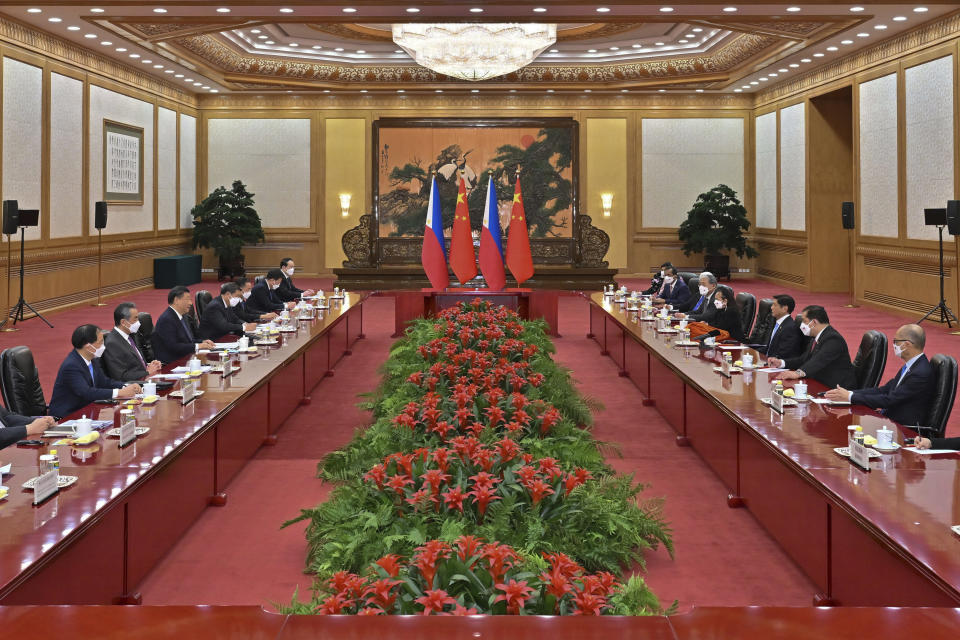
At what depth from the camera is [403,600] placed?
8.06 feet

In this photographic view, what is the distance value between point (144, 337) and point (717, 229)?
47.7ft

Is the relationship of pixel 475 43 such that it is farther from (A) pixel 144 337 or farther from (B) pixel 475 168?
(B) pixel 475 168

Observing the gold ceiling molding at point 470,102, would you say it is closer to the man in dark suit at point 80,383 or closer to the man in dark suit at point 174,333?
the man in dark suit at point 174,333

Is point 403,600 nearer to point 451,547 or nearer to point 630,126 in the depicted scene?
point 451,547

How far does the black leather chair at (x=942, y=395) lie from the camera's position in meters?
5.16

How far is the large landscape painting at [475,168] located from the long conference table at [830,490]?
510 inches

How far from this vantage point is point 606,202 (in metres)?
20.6

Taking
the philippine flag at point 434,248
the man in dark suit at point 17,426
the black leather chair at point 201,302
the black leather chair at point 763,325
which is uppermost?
the philippine flag at point 434,248

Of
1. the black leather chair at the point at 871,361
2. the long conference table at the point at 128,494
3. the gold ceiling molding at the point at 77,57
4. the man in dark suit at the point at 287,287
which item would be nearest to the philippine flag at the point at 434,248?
the man in dark suit at the point at 287,287

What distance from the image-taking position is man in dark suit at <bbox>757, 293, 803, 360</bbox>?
760cm

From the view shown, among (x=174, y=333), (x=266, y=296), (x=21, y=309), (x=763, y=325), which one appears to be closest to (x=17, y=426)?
(x=174, y=333)

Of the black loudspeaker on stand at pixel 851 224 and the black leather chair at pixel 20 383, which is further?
the black loudspeaker on stand at pixel 851 224

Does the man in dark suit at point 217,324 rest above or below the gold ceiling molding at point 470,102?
below

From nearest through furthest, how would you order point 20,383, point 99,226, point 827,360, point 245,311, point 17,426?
point 17,426 < point 20,383 < point 827,360 < point 245,311 < point 99,226
